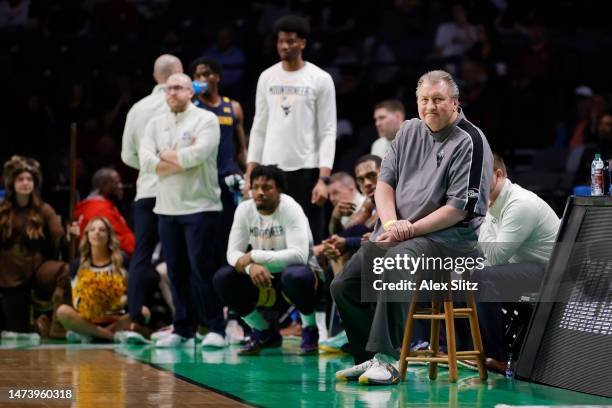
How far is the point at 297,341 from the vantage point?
8.43 meters

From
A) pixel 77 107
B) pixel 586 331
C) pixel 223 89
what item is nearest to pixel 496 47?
pixel 223 89

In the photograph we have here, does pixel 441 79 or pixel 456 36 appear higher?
pixel 456 36

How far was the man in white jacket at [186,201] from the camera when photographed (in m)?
7.63

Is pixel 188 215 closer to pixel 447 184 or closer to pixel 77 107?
pixel 447 184

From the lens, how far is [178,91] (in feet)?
25.2

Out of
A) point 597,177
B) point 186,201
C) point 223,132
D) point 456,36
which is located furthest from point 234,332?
point 456,36

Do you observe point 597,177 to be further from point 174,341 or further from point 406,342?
point 174,341

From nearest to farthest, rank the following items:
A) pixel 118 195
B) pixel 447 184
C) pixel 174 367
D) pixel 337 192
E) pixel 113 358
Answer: pixel 447 184, pixel 174 367, pixel 113 358, pixel 337 192, pixel 118 195

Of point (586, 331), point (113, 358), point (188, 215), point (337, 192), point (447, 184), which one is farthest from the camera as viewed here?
point (337, 192)

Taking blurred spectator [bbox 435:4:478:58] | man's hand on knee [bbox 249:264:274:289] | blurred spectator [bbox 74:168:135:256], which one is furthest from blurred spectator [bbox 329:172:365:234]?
blurred spectator [bbox 435:4:478:58]

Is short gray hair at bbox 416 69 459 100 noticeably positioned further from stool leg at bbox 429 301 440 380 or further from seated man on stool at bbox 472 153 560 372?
stool leg at bbox 429 301 440 380

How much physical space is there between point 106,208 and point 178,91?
1873 millimetres

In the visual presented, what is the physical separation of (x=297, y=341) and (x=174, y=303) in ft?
3.51

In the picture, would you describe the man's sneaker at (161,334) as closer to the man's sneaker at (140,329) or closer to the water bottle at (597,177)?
the man's sneaker at (140,329)
